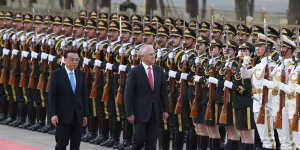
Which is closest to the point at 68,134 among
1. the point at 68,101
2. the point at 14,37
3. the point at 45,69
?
the point at 68,101

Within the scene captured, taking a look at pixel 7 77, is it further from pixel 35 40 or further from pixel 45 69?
pixel 45 69

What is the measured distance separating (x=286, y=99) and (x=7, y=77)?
6370 mm

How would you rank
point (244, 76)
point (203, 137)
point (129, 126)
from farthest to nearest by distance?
point (129, 126) → point (203, 137) → point (244, 76)

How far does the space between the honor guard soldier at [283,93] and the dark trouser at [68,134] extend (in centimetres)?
255

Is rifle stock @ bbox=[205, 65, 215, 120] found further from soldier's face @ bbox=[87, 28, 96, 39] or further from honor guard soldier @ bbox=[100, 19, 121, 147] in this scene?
soldier's face @ bbox=[87, 28, 96, 39]

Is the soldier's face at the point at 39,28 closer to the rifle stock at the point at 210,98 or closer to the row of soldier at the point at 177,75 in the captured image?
the row of soldier at the point at 177,75

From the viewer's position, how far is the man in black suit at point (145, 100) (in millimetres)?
10859

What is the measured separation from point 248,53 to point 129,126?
253 centimetres

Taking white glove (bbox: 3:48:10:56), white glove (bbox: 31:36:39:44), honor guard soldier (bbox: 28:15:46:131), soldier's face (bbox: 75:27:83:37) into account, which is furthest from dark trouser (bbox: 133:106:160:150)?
white glove (bbox: 3:48:10:56)

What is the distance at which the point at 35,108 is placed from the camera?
51.3 feet

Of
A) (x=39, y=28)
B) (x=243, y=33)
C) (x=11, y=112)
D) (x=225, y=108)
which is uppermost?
(x=39, y=28)

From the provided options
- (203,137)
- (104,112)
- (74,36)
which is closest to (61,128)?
(203,137)

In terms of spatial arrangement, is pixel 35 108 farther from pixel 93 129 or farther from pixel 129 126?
pixel 129 126

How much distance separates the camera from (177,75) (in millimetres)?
12633
